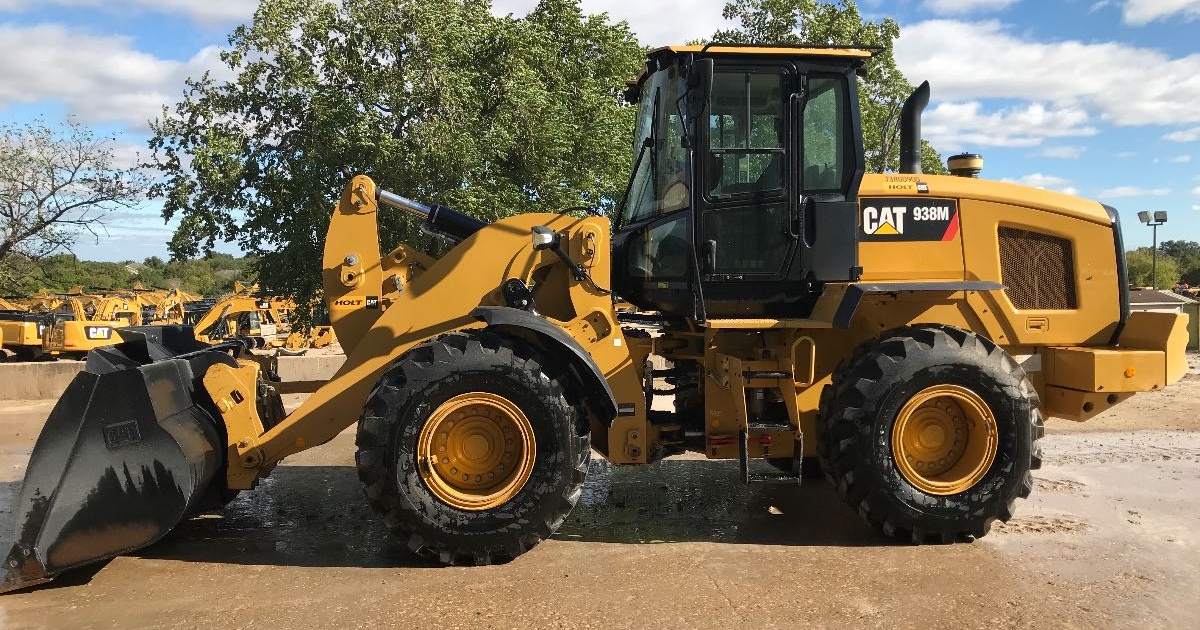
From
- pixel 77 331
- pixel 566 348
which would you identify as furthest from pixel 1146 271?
pixel 566 348

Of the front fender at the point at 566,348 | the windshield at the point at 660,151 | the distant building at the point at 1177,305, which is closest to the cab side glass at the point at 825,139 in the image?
the windshield at the point at 660,151

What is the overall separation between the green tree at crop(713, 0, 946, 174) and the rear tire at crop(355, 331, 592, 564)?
15.0 metres

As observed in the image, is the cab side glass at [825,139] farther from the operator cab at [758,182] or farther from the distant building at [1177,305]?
the distant building at [1177,305]

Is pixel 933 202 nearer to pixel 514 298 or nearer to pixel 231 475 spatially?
pixel 514 298

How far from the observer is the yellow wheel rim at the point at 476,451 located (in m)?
4.48

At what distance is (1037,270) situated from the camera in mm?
5438

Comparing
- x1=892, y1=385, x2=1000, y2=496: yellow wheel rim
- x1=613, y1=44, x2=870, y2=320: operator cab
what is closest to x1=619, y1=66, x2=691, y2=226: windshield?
x1=613, y1=44, x2=870, y2=320: operator cab

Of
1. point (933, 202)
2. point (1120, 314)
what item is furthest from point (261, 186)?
point (1120, 314)

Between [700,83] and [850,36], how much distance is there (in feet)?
50.9

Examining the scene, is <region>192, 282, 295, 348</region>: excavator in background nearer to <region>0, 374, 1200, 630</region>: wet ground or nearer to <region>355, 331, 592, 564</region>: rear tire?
<region>0, 374, 1200, 630</region>: wet ground

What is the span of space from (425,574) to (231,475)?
135 centimetres

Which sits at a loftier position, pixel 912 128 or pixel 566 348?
pixel 912 128

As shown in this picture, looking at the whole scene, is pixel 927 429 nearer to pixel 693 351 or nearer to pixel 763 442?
pixel 763 442

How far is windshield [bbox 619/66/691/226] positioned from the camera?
202 inches
